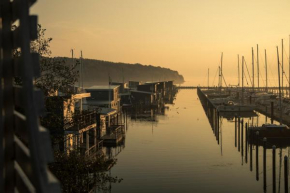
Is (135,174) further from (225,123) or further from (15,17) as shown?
(225,123)

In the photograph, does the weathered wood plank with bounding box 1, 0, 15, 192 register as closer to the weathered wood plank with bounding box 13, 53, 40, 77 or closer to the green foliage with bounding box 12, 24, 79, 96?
the weathered wood plank with bounding box 13, 53, 40, 77

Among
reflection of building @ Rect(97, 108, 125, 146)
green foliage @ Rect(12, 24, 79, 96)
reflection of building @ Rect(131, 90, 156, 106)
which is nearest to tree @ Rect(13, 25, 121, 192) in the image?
green foliage @ Rect(12, 24, 79, 96)

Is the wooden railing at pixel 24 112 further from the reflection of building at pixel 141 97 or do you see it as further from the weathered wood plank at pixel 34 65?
the reflection of building at pixel 141 97

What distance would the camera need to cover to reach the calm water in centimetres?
2933

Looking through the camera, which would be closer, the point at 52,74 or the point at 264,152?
the point at 52,74

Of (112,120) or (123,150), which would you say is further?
(112,120)

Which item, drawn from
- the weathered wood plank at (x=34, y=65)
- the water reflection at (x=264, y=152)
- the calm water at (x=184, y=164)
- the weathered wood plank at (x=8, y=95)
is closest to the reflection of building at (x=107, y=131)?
the calm water at (x=184, y=164)

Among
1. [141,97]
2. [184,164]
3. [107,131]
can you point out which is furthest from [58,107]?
[141,97]

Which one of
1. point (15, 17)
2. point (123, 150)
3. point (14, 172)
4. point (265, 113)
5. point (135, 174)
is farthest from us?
point (265, 113)

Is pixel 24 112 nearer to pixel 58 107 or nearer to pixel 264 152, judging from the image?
pixel 58 107

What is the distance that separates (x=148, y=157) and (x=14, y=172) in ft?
125

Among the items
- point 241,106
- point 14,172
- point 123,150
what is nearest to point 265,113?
point 241,106

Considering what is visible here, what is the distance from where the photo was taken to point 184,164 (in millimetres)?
37000

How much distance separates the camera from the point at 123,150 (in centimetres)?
4400
